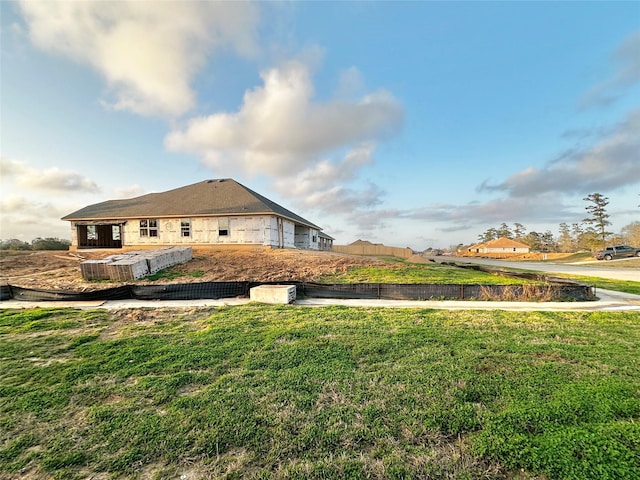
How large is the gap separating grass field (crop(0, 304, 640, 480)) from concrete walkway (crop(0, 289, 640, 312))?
88.0 inches

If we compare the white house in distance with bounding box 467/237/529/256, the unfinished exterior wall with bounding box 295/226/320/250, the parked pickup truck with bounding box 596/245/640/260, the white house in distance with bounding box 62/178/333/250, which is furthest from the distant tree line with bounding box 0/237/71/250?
the white house in distance with bounding box 467/237/529/256

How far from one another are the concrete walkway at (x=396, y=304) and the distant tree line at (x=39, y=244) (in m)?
21.9

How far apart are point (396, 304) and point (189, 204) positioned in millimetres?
19171

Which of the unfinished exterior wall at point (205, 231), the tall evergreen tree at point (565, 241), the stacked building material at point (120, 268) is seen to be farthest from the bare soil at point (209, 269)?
the tall evergreen tree at point (565, 241)

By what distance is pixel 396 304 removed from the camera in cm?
798

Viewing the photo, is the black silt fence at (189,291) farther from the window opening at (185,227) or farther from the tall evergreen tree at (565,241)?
the tall evergreen tree at (565,241)

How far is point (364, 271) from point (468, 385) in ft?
33.0

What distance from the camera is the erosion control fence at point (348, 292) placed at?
8.48 metres

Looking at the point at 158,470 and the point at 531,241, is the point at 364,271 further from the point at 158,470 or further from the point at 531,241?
the point at 531,241

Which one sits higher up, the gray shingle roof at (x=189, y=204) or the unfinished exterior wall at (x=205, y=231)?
the gray shingle roof at (x=189, y=204)

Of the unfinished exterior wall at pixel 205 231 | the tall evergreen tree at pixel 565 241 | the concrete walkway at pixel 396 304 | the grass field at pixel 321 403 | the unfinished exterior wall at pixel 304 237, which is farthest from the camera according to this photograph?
the tall evergreen tree at pixel 565 241

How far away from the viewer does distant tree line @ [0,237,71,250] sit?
2548cm

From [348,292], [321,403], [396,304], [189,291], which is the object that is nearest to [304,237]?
[348,292]

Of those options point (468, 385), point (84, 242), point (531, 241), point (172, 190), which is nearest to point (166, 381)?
point (468, 385)
